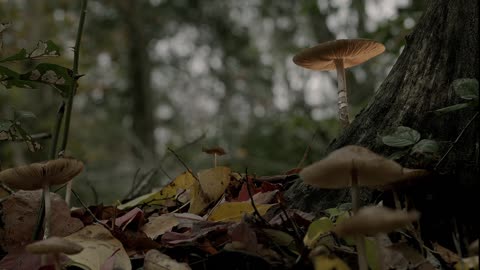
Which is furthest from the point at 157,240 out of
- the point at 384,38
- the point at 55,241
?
the point at 384,38

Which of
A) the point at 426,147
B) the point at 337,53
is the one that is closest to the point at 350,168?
the point at 426,147

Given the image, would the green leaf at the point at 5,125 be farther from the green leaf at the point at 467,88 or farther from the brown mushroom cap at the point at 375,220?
the green leaf at the point at 467,88

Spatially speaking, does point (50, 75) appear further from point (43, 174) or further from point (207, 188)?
point (207, 188)

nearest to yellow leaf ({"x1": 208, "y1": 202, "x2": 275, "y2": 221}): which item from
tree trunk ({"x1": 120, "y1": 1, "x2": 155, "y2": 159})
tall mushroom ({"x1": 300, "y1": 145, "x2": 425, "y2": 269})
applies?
tall mushroom ({"x1": 300, "y1": 145, "x2": 425, "y2": 269})

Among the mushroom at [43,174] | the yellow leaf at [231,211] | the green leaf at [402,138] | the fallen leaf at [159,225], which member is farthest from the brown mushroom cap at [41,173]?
the green leaf at [402,138]

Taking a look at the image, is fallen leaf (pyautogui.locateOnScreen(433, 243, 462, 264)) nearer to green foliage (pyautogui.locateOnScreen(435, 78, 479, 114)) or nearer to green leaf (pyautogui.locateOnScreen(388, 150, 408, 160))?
green leaf (pyautogui.locateOnScreen(388, 150, 408, 160))
